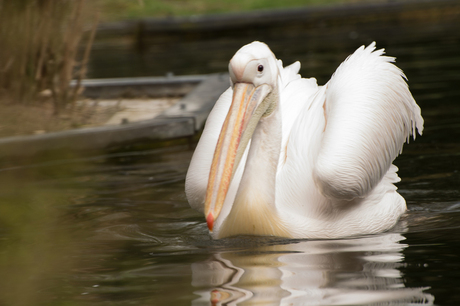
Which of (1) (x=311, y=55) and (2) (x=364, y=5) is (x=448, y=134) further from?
(2) (x=364, y=5)

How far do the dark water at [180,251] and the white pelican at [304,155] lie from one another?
118 mm

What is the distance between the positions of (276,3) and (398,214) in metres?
16.7

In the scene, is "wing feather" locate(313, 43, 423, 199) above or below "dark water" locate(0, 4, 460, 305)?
above

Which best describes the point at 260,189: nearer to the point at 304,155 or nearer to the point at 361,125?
the point at 304,155

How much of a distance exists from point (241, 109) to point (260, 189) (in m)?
0.45

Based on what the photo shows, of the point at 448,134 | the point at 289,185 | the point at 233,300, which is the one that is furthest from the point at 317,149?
the point at 448,134

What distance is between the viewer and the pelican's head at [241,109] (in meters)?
3.40

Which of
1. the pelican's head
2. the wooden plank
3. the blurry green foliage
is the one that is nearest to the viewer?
the pelican's head

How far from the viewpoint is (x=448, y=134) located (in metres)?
6.23

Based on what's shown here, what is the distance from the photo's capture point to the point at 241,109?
3637mm

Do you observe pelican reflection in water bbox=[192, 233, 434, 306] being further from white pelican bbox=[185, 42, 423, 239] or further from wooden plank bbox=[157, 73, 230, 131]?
wooden plank bbox=[157, 73, 230, 131]

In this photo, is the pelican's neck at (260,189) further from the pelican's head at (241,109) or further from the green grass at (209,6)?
the green grass at (209,6)

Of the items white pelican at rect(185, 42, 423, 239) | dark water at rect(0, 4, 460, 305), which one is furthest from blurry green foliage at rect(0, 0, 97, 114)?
white pelican at rect(185, 42, 423, 239)

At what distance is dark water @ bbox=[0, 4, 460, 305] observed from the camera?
300cm
